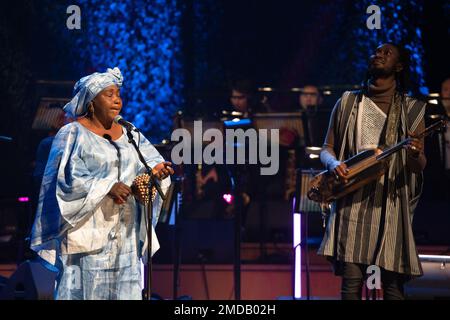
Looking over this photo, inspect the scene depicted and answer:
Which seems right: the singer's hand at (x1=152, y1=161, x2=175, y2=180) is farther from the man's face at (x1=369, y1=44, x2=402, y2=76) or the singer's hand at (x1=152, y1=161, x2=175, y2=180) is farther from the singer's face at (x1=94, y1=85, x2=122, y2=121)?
the man's face at (x1=369, y1=44, x2=402, y2=76)

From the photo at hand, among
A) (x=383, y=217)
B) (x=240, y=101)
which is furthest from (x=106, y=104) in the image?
(x=240, y=101)

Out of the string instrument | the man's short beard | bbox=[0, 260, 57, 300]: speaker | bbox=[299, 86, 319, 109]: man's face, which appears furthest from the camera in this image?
bbox=[299, 86, 319, 109]: man's face

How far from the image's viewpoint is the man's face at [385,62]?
16.5ft

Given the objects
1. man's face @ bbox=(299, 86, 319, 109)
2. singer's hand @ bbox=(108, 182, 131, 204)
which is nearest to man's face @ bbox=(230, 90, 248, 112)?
man's face @ bbox=(299, 86, 319, 109)

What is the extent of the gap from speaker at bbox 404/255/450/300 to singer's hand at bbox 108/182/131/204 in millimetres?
2351

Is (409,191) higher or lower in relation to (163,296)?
higher

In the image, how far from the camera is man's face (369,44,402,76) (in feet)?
16.5

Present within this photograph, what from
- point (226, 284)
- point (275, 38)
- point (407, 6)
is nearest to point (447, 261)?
point (226, 284)

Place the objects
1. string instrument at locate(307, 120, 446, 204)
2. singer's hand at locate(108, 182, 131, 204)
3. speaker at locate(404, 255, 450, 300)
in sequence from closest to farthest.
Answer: singer's hand at locate(108, 182, 131, 204) → string instrument at locate(307, 120, 446, 204) → speaker at locate(404, 255, 450, 300)

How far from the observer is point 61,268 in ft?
15.8

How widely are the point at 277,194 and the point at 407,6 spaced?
9.31 ft

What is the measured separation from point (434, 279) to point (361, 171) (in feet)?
4.83
